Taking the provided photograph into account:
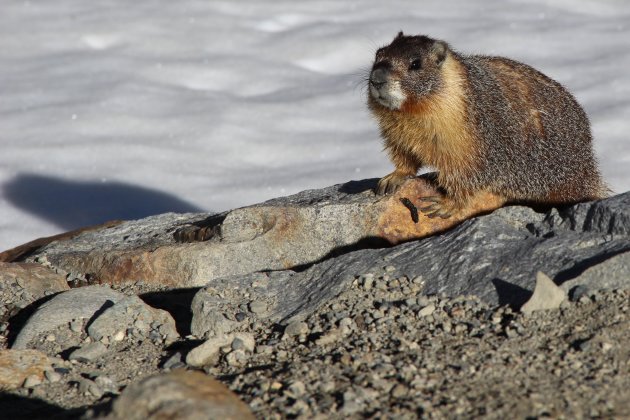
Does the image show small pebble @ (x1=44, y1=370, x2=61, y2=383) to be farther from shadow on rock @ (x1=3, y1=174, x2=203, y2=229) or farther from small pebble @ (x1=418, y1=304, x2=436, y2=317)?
shadow on rock @ (x1=3, y1=174, x2=203, y2=229)

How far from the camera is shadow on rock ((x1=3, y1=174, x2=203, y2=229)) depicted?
9266 millimetres

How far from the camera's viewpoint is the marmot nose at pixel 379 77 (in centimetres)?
595

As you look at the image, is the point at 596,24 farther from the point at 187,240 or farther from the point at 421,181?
the point at 187,240

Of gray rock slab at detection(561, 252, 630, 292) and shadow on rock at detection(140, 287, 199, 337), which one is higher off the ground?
gray rock slab at detection(561, 252, 630, 292)

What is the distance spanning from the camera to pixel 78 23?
14438 mm

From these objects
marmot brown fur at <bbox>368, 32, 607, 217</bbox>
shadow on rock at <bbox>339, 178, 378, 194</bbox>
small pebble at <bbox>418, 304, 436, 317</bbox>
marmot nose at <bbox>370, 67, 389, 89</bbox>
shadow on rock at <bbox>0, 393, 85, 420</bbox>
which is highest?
marmot nose at <bbox>370, 67, 389, 89</bbox>

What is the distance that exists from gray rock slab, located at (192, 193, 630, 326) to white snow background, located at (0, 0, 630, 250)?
3.76 metres

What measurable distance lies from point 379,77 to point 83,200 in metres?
4.63

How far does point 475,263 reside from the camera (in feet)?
15.7

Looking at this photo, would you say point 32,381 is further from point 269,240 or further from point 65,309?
point 269,240

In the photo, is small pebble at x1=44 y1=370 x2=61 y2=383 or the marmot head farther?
the marmot head

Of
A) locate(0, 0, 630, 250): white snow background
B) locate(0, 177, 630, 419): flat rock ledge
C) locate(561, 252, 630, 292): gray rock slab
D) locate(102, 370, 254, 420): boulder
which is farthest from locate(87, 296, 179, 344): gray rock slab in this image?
locate(0, 0, 630, 250): white snow background

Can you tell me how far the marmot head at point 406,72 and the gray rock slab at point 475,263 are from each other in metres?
1.14

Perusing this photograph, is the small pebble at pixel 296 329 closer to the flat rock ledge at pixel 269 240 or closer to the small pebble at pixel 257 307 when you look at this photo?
the small pebble at pixel 257 307
